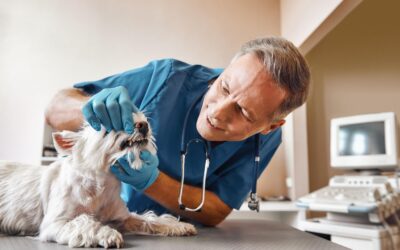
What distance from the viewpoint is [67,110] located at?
1.07 meters

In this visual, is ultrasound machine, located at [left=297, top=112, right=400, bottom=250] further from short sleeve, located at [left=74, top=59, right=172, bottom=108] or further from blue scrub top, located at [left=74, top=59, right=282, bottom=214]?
short sleeve, located at [left=74, top=59, right=172, bottom=108]

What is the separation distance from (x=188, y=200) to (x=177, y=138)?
0.23m

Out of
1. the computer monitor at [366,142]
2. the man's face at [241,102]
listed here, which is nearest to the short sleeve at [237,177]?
the man's face at [241,102]

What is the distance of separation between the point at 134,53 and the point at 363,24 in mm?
2031

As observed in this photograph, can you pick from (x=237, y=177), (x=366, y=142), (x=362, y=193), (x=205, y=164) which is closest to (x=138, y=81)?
(x=205, y=164)

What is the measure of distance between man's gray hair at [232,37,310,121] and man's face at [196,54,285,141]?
0.06 feet

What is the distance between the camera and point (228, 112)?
994mm

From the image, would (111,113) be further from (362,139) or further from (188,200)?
(362,139)

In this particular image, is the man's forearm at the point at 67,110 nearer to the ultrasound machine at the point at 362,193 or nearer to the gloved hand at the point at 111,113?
the gloved hand at the point at 111,113

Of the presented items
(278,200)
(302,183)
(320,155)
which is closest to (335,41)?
(320,155)

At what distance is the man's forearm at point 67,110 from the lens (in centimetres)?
102

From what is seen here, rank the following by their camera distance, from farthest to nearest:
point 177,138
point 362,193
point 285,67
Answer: point 362,193 < point 177,138 < point 285,67

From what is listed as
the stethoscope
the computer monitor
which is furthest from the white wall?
the stethoscope

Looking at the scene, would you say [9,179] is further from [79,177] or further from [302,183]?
[302,183]
